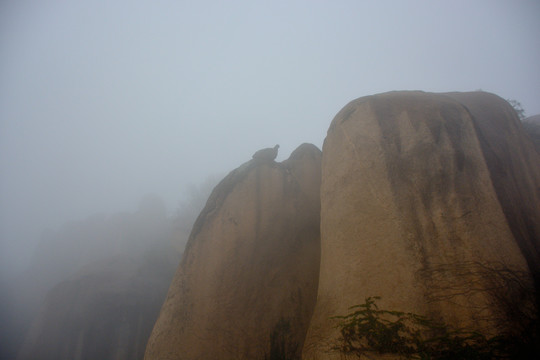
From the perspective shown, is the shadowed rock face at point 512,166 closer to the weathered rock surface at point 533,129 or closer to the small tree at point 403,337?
the small tree at point 403,337

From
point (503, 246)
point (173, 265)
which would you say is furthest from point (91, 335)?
point (503, 246)

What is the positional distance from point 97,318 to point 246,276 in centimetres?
1077

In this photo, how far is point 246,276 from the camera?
4492mm

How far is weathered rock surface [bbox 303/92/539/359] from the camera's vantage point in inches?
102

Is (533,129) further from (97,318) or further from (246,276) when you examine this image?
(97,318)

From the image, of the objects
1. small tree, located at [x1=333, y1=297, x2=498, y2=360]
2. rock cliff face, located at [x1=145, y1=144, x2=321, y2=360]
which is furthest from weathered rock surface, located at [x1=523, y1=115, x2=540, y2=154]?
small tree, located at [x1=333, y1=297, x2=498, y2=360]

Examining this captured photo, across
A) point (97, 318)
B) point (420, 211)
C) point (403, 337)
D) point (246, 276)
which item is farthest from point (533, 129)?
point (97, 318)

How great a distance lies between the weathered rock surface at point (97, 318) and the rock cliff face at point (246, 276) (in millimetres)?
7974

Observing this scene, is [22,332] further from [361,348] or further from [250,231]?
[361,348]

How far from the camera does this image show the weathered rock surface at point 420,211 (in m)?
2.59

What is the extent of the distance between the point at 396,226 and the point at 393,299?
897mm

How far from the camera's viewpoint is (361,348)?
102 inches

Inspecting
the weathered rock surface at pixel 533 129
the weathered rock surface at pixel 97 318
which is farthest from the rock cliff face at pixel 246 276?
the weathered rock surface at pixel 97 318

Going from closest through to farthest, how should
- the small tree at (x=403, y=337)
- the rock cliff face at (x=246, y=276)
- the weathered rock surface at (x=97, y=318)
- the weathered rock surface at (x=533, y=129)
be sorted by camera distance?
the small tree at (x=403, y=337), the rock cliff face at (x=246, y=276), the weathered rock surface at (x=533, y=129), the weathered rock surface at (x=97, y=318)
